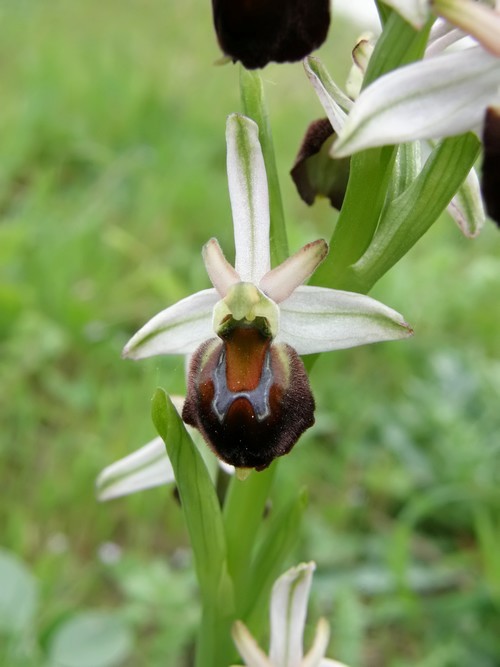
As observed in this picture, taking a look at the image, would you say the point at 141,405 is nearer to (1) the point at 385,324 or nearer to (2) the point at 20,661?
(2) the point at 20,661

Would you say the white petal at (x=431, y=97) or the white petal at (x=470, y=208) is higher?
the white petal at (x=431, y=97)

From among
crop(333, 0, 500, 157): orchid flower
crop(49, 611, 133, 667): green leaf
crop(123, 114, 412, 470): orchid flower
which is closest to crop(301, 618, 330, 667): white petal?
crop(123, 114, 412, 470): orchid flower

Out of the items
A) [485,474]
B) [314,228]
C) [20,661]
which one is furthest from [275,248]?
[314,228]

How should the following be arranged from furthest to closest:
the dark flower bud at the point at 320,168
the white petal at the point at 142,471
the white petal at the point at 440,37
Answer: the white petal at the point at 142,471, the dark flower bud at the point at 320,168, the white petal at the point at 440,37

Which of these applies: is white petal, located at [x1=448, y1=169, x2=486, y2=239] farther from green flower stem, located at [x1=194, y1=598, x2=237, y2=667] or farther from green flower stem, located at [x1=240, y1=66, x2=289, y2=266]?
green flower stem, located at [x1=194, y1=598, x2=237, y2=667]

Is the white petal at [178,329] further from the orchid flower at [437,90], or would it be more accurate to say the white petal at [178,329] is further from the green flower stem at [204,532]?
the orchid flower at [437,90]

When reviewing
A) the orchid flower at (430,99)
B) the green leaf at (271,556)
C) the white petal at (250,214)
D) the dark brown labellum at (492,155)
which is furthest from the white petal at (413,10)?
the green leaf at (271,556)

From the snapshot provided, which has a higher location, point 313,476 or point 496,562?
point 313,476
